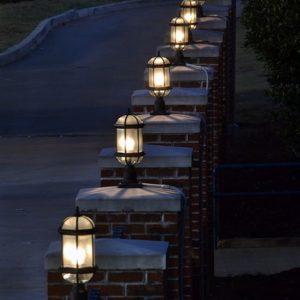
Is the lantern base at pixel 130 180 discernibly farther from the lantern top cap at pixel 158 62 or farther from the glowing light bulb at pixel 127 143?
the lantern top cap at pixel 158 62

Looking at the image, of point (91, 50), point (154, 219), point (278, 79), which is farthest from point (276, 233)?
point (91, 50)

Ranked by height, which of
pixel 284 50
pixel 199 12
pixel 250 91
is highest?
pixel 199 12

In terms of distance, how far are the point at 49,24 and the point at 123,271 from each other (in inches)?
1154

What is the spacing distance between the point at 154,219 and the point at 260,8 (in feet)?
24.1

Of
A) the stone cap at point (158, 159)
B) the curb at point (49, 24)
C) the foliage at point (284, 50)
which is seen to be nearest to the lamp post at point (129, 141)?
the stone cap at point (158, 159)

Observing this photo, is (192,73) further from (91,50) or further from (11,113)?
(91,50)

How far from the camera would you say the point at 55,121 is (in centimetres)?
2048

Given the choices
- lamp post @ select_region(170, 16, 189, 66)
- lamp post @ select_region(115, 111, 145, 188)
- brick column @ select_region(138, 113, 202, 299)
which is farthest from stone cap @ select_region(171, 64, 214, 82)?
lamp post @ select_region(115, 111, 145, 188)

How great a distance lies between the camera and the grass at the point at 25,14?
3238cm

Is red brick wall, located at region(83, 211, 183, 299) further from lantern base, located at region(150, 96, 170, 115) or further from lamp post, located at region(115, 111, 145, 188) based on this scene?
lantern base, located at region(150, 96, 170, 115)

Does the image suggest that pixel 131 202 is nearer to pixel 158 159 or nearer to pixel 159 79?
pixel 158 159

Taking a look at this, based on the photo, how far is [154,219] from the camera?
7230mm

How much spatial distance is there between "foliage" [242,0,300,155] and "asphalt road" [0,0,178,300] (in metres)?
2.40

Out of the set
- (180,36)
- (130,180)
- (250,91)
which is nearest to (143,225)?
(130,180)
